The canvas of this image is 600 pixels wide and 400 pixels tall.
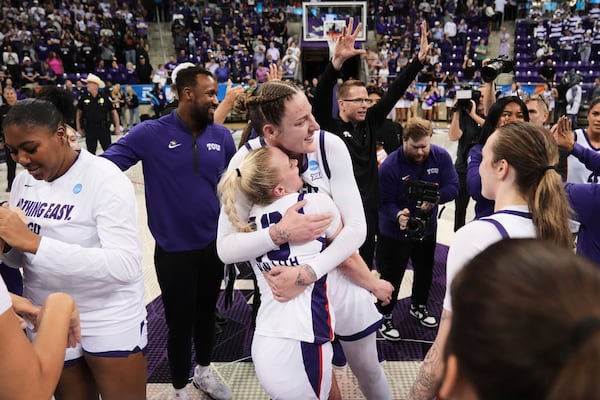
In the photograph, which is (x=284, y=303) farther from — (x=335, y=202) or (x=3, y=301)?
(x=3, y=301)

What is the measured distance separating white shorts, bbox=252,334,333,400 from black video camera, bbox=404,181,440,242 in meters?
1.61

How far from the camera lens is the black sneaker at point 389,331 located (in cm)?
315

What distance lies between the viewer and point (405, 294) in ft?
12.7

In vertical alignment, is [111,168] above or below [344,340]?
above

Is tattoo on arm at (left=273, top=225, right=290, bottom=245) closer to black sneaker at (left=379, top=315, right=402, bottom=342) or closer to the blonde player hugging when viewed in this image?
the blonde player hugging

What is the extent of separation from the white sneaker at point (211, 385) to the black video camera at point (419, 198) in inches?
56.8

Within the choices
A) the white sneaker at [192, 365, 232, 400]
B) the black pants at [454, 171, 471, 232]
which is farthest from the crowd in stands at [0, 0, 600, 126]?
the white sneaker at [192, 365, 232, 400]

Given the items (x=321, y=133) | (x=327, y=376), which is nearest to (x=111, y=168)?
(x=321, y=133)

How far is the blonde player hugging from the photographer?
1420 millimetres

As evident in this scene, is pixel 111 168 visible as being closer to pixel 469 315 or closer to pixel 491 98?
pixel 469 315

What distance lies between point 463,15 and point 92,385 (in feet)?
71.7

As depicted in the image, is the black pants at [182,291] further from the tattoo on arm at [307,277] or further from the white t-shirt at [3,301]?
the white t-shirt at [3,301]

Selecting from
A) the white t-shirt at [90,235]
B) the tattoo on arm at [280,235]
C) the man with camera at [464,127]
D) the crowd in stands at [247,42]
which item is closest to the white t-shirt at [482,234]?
the tattoo on arm at [280,235]

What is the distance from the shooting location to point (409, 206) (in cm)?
313
